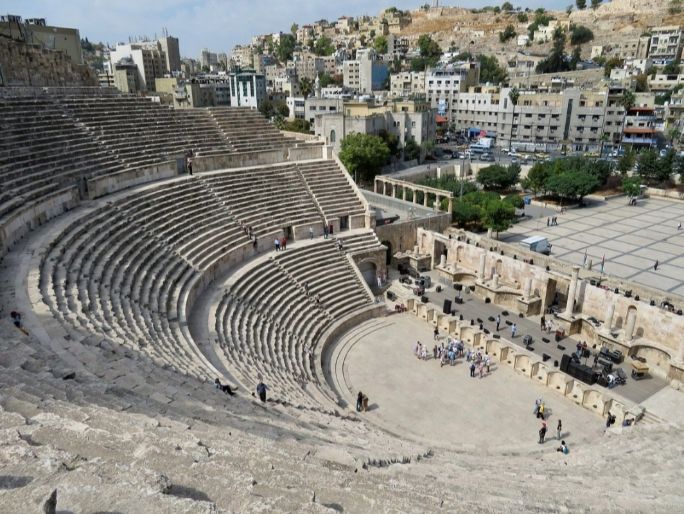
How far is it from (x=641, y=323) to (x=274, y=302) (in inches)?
701

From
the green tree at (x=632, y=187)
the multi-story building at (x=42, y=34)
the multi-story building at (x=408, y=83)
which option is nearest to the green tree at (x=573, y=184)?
the green tree at (x=632, y=187)

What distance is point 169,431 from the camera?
7426 millimetres

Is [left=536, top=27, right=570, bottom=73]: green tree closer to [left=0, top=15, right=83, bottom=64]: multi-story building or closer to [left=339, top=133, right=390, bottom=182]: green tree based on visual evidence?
[left=339, top=133, right=390, bottom=182]: green tree

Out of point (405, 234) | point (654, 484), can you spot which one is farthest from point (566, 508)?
point (405, 234)

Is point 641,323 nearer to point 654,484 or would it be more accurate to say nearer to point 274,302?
point 654,484

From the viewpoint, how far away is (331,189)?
106ft

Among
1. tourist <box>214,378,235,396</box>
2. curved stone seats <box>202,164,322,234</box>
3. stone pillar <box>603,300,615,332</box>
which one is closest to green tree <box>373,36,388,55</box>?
curved stone seats <box>202,164,322,234</box>

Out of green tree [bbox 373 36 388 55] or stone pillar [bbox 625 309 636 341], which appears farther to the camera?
green tree [bbox 373 36 388 55]

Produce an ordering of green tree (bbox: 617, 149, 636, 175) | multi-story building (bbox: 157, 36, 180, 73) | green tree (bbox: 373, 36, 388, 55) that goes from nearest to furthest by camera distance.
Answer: green tree (bbox: 617, 149, 636, 175) → multi-story building (bbox: 157, 36, 180, 73) → green tree (bbox: 373, 36, 388, 55)

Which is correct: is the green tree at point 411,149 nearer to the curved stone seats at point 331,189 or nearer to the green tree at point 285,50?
the curved stone seats at point 331,189

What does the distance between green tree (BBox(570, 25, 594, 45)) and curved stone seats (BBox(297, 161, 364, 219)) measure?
452 ft

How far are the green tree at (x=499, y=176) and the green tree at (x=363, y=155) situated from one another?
10.5m

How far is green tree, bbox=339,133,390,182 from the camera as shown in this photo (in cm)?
4781

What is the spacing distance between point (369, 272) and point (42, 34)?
32036 mm
